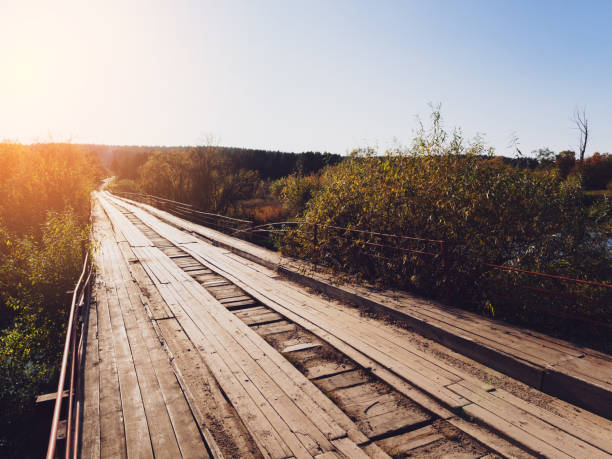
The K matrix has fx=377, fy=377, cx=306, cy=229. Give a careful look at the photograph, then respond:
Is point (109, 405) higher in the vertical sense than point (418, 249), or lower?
lower

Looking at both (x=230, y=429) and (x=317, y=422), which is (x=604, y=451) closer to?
(x=317, y=422)

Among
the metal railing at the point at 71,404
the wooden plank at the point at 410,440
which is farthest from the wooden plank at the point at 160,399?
the wooden plank at the point at 410,440

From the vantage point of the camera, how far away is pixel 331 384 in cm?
380

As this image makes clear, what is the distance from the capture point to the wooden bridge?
289 centimetres

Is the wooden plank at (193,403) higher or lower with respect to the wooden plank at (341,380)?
lower

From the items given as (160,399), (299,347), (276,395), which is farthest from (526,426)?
(160,399)

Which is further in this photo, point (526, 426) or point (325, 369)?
point (325, 369)

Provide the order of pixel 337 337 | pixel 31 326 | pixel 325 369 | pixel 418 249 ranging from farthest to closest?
pixel 31 326 < pixel 418 249 < pixel 337 337 < pixel 325 369

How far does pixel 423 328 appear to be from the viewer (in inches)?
187

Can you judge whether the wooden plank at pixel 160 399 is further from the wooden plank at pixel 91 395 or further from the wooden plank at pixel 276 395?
the wooden plank at pixel 276 395

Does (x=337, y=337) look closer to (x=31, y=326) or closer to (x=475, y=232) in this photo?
(x=475, y=232)

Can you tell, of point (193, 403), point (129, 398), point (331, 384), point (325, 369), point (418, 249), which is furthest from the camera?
point (418, 249)

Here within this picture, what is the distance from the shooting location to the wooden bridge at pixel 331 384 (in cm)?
289

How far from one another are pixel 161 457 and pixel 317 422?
1223 mm
